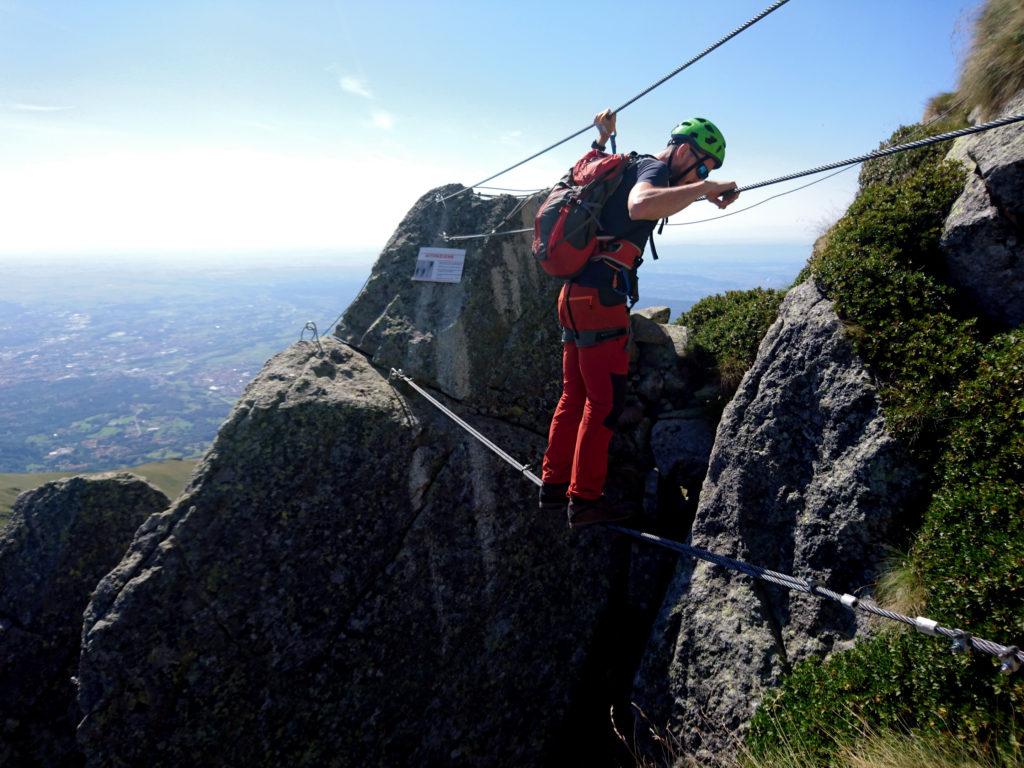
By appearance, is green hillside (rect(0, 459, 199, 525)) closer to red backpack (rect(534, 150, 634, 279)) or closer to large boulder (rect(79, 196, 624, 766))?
large boulder (rect(79, 196, 624, 766))

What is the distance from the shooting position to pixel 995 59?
761 cm

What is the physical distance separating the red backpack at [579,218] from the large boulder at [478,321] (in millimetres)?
3997

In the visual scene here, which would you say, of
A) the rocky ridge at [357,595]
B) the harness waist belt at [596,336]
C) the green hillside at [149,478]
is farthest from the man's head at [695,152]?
the green hillside at [149,478]

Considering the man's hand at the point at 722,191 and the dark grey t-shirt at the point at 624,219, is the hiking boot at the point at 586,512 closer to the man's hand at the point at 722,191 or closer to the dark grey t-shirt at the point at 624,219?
the dark grey t-shirt at the point at 624,219

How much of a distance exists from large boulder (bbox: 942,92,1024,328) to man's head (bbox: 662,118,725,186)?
337 centimetres

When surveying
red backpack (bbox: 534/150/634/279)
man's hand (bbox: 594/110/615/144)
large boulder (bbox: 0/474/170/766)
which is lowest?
large boulder (bbox: 0/474/170/766)

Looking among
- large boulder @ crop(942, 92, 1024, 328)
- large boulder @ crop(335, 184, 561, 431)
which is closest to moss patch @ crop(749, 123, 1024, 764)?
large boulder @ crop(942, 92, 1024, 328)

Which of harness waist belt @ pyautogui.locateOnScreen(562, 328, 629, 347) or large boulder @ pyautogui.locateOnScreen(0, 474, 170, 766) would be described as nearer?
harness waist belt @ pyautogui.locateOnScreen(562, 328, 629, 347)

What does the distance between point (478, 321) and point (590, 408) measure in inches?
179

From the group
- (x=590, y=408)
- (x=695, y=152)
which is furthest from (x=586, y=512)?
(x=695, y=152)

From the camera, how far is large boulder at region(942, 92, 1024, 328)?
617 cm

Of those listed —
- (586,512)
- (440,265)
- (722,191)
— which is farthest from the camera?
(440,265)

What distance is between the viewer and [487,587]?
29.3ft

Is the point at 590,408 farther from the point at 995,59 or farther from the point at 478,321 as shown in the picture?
the point at 995,59
